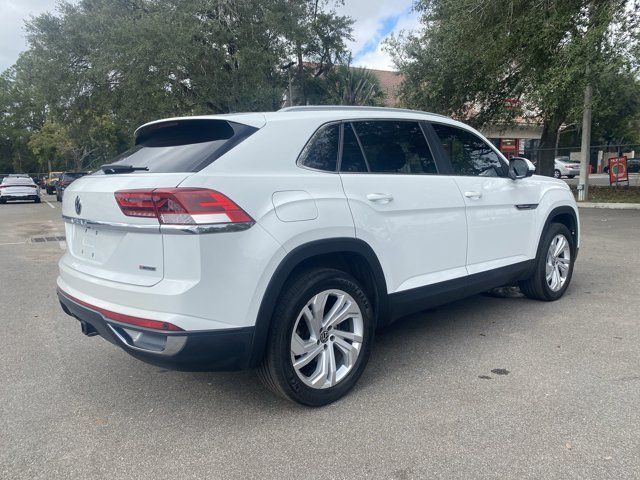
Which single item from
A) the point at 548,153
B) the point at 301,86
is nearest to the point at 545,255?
the point at 548,153

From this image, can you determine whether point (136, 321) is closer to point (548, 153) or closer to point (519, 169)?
point (519, 169)

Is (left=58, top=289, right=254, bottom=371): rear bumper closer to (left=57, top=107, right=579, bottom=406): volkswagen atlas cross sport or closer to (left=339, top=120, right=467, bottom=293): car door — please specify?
(left=57, top=107, right=579, bottom=406): volkswagen atlas cross sport

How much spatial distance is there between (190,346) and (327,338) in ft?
2.99

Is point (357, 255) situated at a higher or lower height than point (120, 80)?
lower

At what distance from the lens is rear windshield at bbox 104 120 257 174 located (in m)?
2.88

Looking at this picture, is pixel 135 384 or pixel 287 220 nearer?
pixel 287 220

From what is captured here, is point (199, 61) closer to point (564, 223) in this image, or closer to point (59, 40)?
point (59, 40)

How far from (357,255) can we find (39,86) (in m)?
21.0

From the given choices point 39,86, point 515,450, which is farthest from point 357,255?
point 39,86

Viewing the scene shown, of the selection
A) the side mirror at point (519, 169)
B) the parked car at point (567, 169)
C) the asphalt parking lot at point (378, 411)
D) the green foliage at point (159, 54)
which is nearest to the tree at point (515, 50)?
the green foliage at point (159, 54)

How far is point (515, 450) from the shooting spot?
265cm

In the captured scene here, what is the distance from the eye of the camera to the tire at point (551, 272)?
5.08 meters

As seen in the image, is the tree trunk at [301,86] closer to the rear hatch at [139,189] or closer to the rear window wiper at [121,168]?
the rear hatch at [139,189]

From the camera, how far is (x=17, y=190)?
26.1m
